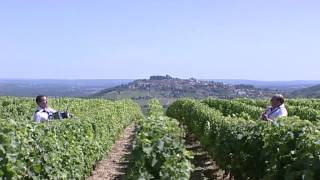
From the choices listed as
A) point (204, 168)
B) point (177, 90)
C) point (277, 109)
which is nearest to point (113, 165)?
point (204, 168)

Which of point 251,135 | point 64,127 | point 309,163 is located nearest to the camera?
point 309,163

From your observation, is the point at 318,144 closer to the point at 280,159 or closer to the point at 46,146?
the point at 280,159

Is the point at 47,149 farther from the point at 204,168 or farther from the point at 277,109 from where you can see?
the point at 204,168

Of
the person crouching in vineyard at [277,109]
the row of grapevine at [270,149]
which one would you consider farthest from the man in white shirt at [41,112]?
the person crouching in vineyard at [277,109]

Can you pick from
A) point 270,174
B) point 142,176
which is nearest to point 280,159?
point 270,174

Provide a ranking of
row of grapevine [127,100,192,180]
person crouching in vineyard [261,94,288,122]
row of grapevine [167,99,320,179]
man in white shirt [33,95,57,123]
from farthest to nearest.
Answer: person crouching in vineyard [261,94,288,122] → man in white shirt [33,95,57,123] → row of grapevine [127,100,192,180] → row of grapevine [167,99,320,179]

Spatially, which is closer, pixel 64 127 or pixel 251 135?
pixel 251 135

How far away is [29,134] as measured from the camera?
909cm

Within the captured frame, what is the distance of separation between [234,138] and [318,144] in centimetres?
479

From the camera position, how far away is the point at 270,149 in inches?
375

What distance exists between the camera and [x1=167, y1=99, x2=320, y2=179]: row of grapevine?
7374mm

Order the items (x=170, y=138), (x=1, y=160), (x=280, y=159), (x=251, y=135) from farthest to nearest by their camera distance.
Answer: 1. (x=251, y=135)
2. (x=170, y=138)
3. (x=280, y=159)
4. (x=1, y=160)

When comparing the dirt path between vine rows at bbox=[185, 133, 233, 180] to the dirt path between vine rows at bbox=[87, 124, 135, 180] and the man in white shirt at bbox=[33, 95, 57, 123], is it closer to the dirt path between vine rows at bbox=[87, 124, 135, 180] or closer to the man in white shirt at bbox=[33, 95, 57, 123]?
the dirt path between vine rows at bbox=[87, 124, 135, 180]

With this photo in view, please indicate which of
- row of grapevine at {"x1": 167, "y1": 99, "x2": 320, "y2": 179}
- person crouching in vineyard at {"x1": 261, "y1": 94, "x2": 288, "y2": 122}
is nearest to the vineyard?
row of grapevine at {"x1": 167, "y1": 99, "x2": 320, "y2": 179}
